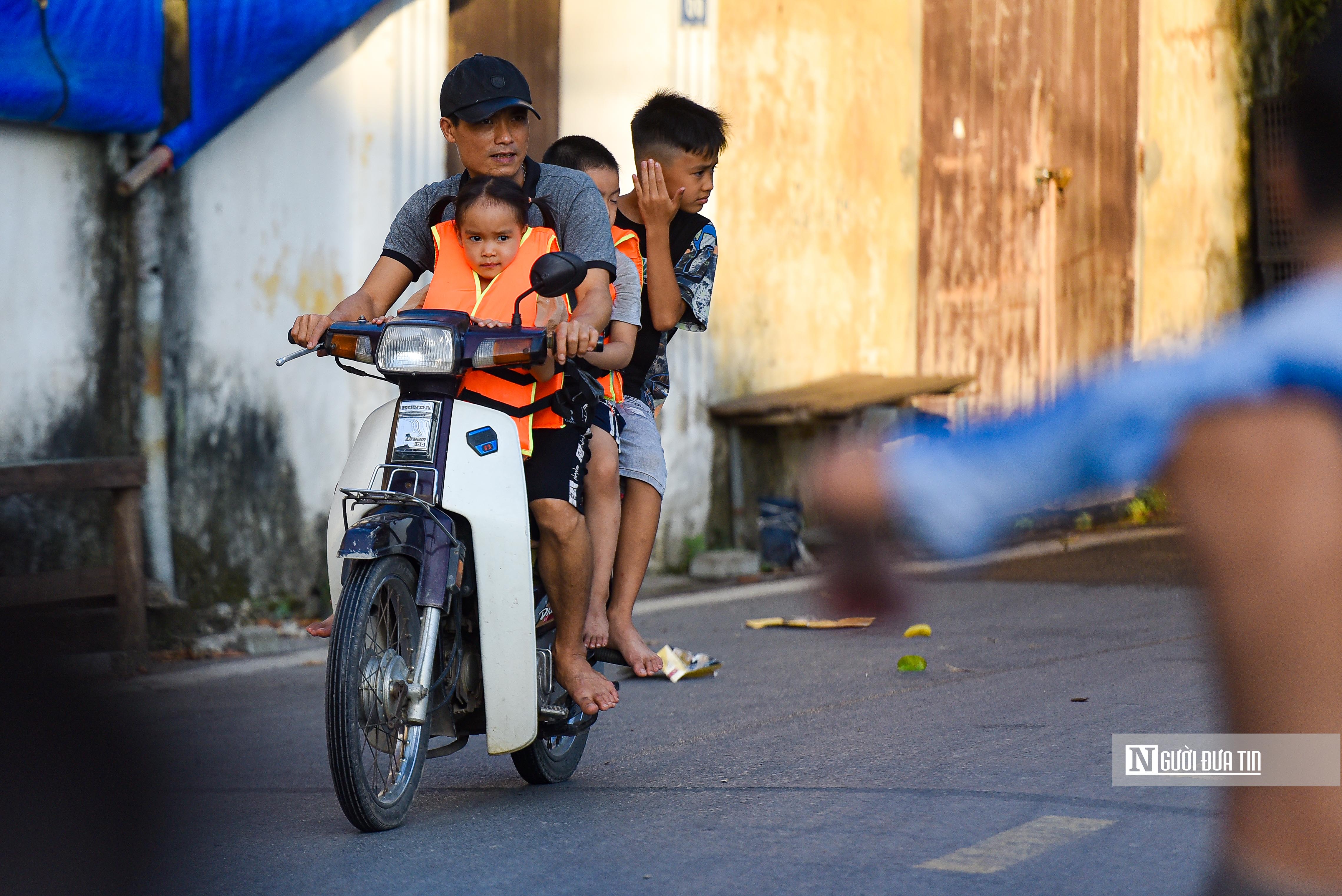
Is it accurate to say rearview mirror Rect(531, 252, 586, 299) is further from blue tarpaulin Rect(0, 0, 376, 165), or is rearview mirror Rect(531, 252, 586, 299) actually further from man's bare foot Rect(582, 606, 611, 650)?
blue tarpaulin Rect(0, 0, 376, 165)

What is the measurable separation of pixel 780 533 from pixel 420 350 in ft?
19.4

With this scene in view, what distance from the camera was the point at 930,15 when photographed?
11.1m

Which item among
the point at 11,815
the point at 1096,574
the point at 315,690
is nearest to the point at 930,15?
the point at 1096,574

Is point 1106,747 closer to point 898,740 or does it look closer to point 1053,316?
point 898,740

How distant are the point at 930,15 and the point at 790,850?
8.90m

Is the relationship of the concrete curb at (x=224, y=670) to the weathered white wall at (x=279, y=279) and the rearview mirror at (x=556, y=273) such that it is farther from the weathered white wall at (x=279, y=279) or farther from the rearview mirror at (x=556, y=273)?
the rearview mirror at (x=556, y=273)

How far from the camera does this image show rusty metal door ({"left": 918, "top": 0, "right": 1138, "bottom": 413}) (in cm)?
1136

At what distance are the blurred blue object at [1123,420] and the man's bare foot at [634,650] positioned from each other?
9.89 feet

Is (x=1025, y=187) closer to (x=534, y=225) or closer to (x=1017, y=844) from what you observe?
(x=534, y=225)

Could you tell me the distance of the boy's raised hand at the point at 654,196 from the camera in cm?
457

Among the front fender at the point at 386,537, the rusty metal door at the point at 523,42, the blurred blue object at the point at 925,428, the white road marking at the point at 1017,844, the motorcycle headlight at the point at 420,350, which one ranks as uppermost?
the rusty metal door at the point at 523,42

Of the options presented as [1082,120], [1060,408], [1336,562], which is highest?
[1082,120]

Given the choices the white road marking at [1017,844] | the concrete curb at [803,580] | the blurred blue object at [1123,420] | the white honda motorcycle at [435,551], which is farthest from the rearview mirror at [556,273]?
the blurred blue object at [1123,420]

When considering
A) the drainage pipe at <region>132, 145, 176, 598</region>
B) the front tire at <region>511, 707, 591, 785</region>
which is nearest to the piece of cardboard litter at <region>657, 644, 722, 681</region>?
the front tire at <region>511, 707, 591, 785</region>
